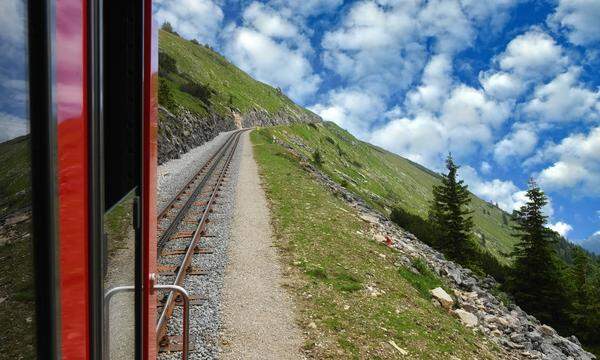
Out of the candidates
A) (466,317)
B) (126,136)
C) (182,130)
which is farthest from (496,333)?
(182,130)

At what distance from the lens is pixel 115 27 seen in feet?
8.18

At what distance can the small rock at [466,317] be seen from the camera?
953 cm

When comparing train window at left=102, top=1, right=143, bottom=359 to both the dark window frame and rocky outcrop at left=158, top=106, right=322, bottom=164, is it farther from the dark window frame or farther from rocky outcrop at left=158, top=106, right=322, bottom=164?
rocky outcrop at left=158, top=106, right=322, bottom=164

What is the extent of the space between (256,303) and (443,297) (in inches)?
208

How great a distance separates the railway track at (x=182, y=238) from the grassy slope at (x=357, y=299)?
2099 millimetres

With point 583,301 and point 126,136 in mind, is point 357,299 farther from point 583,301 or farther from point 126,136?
point 583,301

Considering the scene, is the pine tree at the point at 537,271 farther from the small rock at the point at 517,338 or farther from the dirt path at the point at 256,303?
the dirt path at the point at 256,303

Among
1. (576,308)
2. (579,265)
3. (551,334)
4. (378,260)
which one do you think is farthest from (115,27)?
(579,265)

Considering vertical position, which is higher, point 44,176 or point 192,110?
point 192,110

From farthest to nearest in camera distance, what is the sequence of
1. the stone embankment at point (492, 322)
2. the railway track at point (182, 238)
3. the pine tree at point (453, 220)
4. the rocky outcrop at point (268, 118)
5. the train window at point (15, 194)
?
the rocky outcrop at point (268, 118) → the pine tree at point (453, 220) → the stone embankment at point (492, 322) → the railway track at point (182, 238) → the train window at point (15, 194)

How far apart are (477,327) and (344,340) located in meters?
4.42

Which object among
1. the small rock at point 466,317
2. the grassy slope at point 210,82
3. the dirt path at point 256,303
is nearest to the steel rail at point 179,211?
the dirt path at point 256,303

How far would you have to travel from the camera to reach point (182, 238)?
10.1m

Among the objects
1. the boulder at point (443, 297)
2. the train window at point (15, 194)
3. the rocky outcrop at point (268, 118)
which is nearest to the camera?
the train window at point (15, 194)
